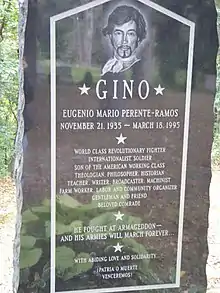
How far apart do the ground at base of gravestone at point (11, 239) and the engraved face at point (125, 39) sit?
1438mm

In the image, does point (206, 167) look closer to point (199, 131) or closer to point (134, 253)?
point (199, 131)

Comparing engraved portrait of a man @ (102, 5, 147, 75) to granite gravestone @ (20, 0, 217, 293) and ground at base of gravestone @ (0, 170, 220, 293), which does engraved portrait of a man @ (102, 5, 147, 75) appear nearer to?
granite gravestone @ (20, 0, 217, 293)

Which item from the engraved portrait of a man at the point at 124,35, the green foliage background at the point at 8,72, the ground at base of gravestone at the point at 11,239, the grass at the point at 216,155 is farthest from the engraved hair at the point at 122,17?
the grass at the point at 216,155

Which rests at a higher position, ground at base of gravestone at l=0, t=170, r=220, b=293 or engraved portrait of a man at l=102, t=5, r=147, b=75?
engraved portrait of a man at l=102, t=5, r=147, b=75

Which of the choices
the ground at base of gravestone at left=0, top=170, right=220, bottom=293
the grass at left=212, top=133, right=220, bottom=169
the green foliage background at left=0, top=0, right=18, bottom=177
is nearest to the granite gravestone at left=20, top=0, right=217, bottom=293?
the ground at base of gravestone at left=0, top=170, right=220, bottom=293

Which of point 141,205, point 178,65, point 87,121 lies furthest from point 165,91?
point 141,205

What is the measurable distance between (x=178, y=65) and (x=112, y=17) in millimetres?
337

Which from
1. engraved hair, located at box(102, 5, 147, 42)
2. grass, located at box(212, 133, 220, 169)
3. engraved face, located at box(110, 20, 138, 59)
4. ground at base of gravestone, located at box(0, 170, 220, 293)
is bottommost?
ground at base of gravestone, located at box(0, 170, 220, 293)

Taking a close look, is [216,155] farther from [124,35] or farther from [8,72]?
[124,35]

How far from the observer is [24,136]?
5.97 ft

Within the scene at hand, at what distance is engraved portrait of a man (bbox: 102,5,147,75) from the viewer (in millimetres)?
1816

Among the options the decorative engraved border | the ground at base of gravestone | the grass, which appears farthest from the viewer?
the grass

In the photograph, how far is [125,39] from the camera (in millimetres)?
1837

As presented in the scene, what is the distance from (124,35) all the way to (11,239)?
2299 millimetres
